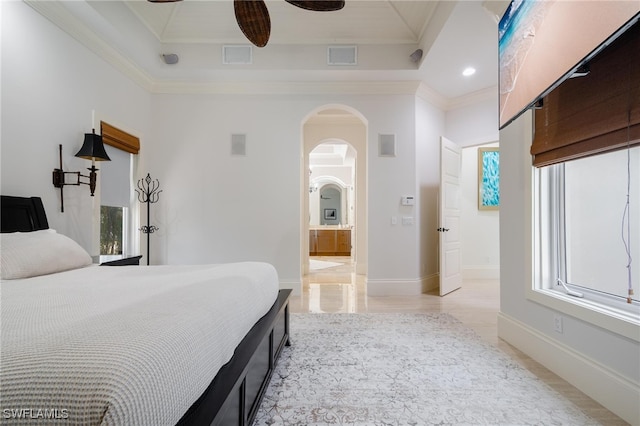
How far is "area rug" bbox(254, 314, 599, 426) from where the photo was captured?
150cm

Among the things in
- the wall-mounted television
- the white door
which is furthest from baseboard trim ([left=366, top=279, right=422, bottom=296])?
the wall-mounted television

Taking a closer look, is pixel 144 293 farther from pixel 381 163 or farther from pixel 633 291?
pixel 381 163

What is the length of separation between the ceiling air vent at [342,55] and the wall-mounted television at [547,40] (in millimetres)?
1901

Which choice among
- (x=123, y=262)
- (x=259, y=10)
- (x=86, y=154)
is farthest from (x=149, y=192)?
(x=259, y=10)

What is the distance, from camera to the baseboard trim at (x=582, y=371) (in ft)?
4.84

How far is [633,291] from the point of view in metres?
1.60

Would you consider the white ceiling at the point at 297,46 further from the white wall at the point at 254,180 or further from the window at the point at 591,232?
the window at the point at 591,232

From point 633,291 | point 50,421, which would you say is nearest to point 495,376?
point 633,291

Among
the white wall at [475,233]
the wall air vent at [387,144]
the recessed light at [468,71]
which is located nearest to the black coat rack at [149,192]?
the wall air vent at [387,144]

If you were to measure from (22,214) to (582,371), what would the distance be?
4.13 m

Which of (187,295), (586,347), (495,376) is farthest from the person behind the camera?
(495,376)

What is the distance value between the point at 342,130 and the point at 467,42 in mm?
2700

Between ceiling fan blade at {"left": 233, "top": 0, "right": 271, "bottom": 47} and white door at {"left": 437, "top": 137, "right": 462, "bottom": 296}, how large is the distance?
2936mm

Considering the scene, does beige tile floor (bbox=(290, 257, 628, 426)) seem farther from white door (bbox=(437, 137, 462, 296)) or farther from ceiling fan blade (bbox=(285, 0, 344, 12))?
ceiling fan blade (bbox=(285, 0, 344, 12))
